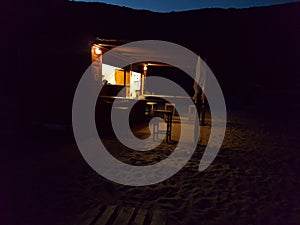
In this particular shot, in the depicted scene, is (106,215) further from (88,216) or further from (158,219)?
(158,219)

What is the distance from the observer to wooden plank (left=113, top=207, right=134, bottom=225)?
2596mm

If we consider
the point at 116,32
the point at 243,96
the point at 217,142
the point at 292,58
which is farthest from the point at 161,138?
the point at 292,58

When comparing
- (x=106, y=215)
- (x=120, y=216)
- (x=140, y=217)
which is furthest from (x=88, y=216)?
(x=140, y=217)

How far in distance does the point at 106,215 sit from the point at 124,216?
259 millimetres

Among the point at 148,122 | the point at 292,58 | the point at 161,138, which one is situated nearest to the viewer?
the point at 161,138

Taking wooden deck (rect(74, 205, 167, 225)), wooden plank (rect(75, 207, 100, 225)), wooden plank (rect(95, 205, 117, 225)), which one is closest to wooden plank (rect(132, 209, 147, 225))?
wooden deck (rect(74, 205, 167, 225))

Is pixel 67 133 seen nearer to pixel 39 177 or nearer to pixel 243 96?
pixel 39 177

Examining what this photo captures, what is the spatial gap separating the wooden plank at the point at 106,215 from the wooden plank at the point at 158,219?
626 mm

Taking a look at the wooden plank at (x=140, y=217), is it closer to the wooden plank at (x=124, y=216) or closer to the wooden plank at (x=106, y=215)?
the wooden plank at (x=124, y=216)

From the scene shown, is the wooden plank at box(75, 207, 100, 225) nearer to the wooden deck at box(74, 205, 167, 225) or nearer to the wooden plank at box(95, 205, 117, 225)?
the wooden deck at box(74, 205, 167, 225)

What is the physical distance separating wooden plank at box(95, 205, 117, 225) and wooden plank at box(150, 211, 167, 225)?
0.63 metres

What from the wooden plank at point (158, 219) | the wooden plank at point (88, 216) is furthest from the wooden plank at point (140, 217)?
the wooden plank at point (88, 216)

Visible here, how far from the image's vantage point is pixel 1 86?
6062 millimetres

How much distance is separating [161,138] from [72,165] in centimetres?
360
